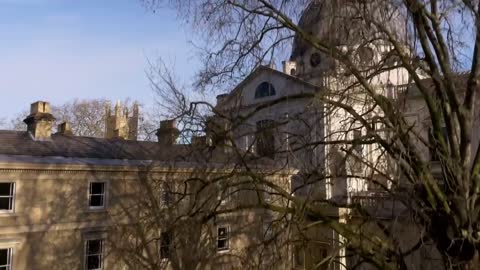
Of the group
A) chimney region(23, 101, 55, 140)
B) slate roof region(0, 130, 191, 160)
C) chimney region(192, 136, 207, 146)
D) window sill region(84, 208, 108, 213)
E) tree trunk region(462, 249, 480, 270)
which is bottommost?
tree trunk region(462, 249, 480, 270)

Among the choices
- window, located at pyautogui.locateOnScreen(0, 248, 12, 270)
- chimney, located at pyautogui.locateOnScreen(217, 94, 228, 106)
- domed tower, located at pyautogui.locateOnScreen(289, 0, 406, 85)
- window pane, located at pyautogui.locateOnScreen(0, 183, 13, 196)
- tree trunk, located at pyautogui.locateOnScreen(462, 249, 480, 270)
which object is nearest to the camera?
tree trunk, located at pyautogui.locateOnScreen(462, 249, 480, 270)

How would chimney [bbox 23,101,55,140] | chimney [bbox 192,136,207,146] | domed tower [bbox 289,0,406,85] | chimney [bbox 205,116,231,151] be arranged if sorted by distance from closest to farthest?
1. domed tower [bbox 289,0,406,85]
2. chimney [bbox 205,116,231,151]
3. chimney [bbox 192,136,207,146]
4. chimney [bbox 23,101,55,140]

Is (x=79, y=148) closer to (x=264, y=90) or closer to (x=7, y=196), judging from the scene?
(x=7, y=196)

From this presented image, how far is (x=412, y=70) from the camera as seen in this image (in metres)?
8.09

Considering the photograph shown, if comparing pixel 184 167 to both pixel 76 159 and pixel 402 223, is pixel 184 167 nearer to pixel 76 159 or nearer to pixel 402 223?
pixel 76 159

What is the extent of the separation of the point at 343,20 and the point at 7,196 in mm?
11903

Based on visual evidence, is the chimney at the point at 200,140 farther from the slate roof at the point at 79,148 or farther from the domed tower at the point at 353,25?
the slate roof at the point at 79,148

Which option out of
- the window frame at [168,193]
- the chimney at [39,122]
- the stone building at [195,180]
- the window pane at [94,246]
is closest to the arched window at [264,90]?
the stone building at [195,180]

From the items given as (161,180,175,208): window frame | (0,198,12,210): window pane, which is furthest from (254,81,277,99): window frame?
(0,198,12,210): window pane

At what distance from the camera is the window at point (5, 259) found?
47.9 ft

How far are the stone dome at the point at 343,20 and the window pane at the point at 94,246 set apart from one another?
468 inches

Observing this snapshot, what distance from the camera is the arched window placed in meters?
30.3

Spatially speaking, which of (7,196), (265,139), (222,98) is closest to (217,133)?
(265,139)

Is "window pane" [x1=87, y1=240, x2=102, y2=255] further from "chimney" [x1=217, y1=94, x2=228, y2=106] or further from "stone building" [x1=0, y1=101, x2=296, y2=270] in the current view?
"chimney" [x1=217, y1=94, x2=228, y2=106]
